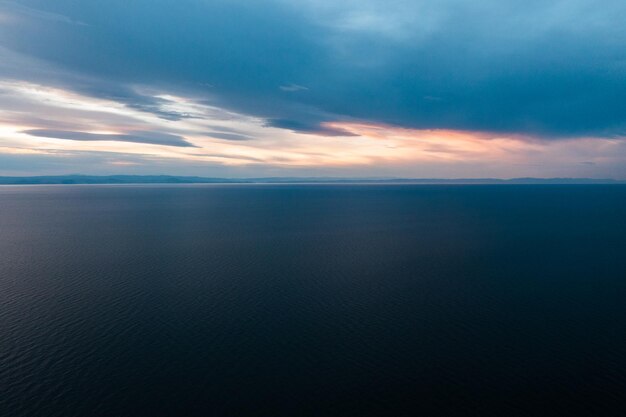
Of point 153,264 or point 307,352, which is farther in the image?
point 153,264

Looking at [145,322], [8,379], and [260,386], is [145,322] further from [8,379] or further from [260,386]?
[260,386]

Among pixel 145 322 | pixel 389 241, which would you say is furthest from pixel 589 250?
pixel 145 322

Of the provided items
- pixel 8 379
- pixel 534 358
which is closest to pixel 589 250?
pixel 534 358

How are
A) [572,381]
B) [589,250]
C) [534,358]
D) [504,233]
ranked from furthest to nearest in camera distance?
1. [504,233]
2. [589,250]
3. [534,358]
4. [572,381]

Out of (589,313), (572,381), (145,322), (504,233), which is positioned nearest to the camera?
(572,381)

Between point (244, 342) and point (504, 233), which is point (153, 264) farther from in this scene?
point (504, 233)

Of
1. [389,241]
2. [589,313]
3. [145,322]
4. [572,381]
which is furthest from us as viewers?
[389,241]
